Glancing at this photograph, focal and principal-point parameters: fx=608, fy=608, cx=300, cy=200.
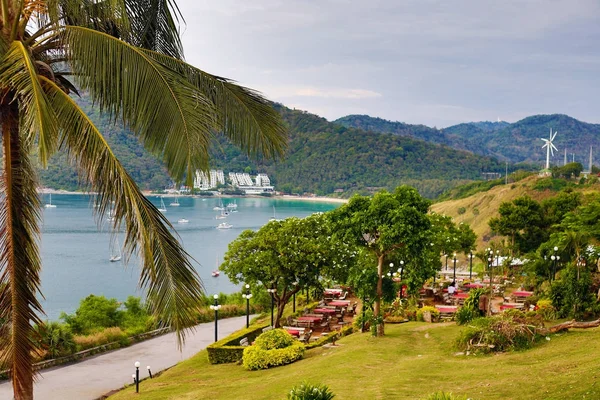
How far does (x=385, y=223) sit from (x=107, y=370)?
37.8 ft

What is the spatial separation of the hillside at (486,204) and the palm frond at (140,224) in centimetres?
5603

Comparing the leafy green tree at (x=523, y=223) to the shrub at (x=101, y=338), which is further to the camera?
the leafy green tree at (x=523, y=223)

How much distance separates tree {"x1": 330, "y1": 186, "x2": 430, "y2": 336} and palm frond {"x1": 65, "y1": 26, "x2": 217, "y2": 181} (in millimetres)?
11342

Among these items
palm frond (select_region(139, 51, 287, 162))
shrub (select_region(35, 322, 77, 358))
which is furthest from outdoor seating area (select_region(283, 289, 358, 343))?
palm frond (select_region(139, 51, 287, 162))

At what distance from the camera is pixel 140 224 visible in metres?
4.36

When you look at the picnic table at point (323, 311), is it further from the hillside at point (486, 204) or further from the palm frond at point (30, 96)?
the hillside at point (486, 204)

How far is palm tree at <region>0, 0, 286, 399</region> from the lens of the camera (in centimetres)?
450

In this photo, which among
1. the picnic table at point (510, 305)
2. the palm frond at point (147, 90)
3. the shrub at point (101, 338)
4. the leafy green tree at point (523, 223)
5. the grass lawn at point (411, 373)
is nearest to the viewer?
the palm frond at point (147, 90)

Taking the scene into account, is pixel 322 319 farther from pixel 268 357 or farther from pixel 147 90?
pixel 147 90

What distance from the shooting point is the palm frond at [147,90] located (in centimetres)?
472

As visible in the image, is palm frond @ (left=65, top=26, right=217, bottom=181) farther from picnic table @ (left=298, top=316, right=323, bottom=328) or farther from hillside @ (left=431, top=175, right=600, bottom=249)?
hillside @ (left=431, top=175, right=600, bottom=249)

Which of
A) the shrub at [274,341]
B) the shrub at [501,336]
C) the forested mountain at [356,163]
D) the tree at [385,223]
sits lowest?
the shrub at [274,341]

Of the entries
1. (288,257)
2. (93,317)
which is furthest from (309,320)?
(93,317)

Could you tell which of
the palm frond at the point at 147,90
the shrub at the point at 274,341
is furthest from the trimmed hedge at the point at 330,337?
the palm frond at the point at 147,90
